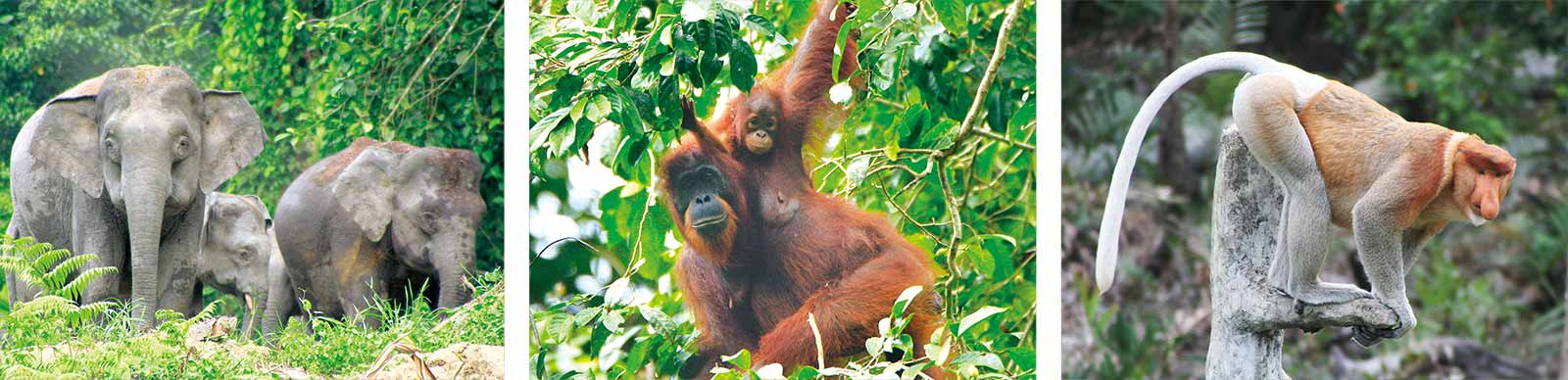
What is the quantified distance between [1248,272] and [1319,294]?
4.5 inches

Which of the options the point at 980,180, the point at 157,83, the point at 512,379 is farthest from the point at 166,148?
the point at 980,180

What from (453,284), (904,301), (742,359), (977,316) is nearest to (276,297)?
(453,284)

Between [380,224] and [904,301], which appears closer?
[904,301]

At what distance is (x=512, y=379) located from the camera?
2799 mm

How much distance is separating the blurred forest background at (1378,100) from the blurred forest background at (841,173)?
187cm

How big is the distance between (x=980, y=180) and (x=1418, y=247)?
34.9 inches

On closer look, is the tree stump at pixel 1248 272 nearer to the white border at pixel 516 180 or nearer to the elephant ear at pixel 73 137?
the white border at pixel 516 180


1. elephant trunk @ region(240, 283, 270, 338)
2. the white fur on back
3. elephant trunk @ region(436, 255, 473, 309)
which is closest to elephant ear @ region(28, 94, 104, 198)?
elephant trunk @ region(240, 283, 270, 338)

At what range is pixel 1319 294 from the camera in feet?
7.18

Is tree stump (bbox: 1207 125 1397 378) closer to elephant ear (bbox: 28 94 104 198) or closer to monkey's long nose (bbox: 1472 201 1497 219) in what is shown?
monkey's long nose (bbox: 1472 201 1497 219)

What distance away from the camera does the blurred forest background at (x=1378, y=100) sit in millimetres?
4711

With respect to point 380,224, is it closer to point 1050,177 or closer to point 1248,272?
point 1050,177

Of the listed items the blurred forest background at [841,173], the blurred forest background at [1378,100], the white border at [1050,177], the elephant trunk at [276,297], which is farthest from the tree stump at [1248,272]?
the blurred forest background at [1378,100]

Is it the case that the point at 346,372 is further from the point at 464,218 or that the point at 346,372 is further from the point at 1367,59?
the point at 1367,59
